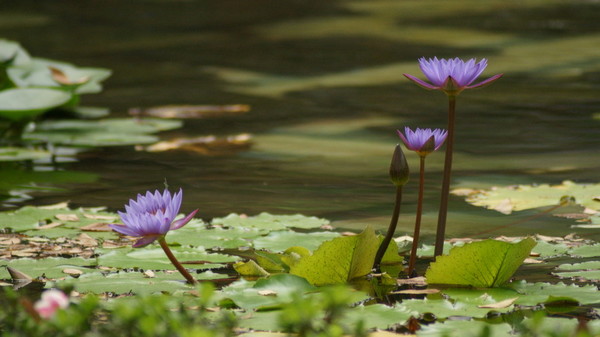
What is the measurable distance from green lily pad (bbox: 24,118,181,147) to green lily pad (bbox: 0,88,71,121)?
223 mm

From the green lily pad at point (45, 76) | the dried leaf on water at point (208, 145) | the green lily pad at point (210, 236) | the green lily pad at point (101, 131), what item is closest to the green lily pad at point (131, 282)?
the green lily pad at point (210, 236)

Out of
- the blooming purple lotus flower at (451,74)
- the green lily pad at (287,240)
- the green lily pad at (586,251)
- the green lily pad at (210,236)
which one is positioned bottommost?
the green lily pad at (210,236)

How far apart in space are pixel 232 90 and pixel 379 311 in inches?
141

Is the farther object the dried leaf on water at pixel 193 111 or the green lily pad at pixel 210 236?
the dried leaf on water at pixel 193 111

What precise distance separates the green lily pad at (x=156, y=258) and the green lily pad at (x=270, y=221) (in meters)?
0.25

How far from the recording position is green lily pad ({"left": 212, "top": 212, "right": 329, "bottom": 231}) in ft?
6.70

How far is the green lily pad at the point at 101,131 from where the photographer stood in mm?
3466

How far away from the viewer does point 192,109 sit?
4203mm

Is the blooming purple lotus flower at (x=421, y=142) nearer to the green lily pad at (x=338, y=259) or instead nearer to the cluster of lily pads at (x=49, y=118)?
the green lily pad at (x=338, y=259)

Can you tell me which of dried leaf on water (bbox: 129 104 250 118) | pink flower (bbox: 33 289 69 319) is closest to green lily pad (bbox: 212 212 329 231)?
pink flower (bbox: 33 289 69 319)

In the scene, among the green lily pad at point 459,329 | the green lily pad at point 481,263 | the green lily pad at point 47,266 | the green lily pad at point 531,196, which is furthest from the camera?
the green lily pad at point 531,196

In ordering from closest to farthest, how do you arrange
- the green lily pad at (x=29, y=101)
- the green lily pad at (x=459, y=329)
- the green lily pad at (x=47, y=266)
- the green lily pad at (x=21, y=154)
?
1. the green lily pad at (x=459, y=329)
2. the green lily pad at (x=47, y=266)
3. the green lily pad at (x=21, y=154)
4. the green lily pad at (x=29, y=101)

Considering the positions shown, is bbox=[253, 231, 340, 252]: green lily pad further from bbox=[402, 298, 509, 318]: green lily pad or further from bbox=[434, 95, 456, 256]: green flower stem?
bbox=[402, 298, 509, 318]: green lily pad

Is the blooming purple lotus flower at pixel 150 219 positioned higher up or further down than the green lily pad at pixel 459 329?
higher up
